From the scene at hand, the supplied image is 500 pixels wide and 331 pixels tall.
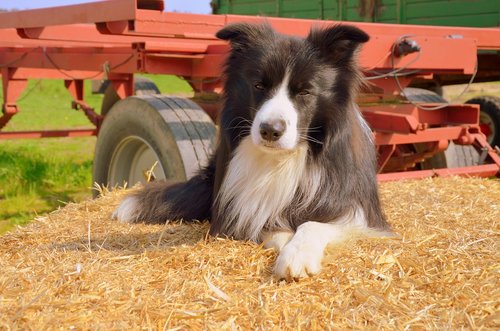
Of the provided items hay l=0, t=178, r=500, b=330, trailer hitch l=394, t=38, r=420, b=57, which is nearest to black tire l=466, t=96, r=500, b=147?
trailer hitch l=394, t=38, r=420, b=57

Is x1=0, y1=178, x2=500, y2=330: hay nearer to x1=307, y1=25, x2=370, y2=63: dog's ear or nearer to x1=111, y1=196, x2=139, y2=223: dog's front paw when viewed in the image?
x1=111, y1=196, x2=139, y2=223: dog's front paw

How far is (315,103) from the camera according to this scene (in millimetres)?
3389

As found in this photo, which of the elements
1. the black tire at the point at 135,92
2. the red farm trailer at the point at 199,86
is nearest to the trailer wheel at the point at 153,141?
the red farm trailer at the point at 199,86

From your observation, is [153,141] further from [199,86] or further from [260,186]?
[260,186]

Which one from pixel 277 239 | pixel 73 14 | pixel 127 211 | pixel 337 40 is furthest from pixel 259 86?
pixel 73 14

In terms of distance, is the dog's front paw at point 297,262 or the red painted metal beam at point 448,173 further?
the red painted metal beam at point 448,173

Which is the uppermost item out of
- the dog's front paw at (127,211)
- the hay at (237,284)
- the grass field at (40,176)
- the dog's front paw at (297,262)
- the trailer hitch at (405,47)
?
the trailer hitch at (405,47)

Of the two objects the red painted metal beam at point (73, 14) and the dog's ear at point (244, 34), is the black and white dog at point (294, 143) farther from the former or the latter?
the red painted metal beam at point (73, 14)

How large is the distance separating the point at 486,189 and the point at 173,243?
2686mm

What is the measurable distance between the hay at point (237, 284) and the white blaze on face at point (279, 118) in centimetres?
51

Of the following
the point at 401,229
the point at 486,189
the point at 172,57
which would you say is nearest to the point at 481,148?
the point at 486,189

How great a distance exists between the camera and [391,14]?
9539mm

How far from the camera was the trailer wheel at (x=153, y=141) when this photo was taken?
15.8 ft

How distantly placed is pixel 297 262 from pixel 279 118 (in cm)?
71
